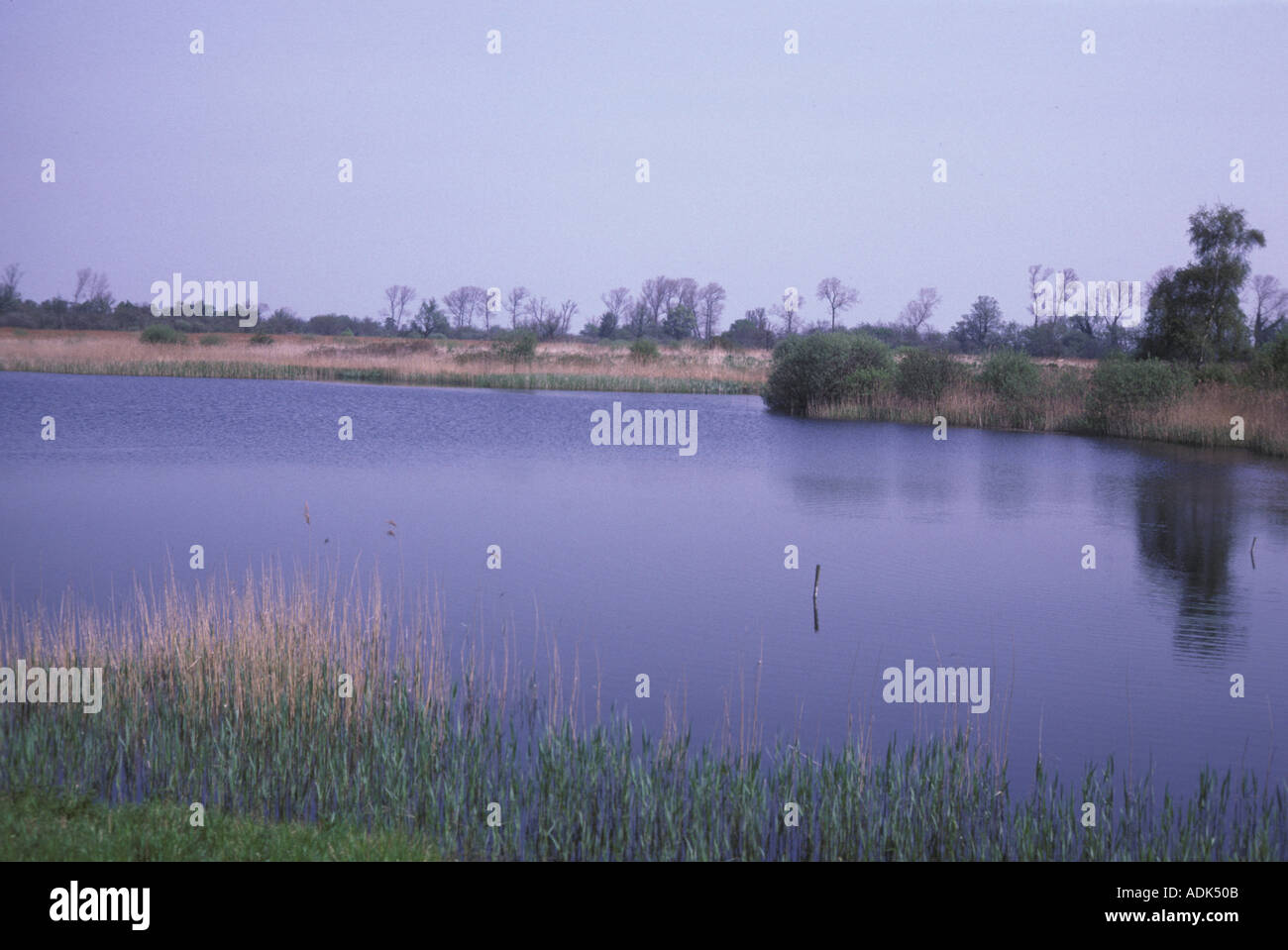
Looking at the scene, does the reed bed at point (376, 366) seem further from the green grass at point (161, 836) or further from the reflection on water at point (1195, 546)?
the green grass at point (161, 836)

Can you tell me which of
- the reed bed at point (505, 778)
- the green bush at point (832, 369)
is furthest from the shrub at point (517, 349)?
the reed bed at point (505, 778)

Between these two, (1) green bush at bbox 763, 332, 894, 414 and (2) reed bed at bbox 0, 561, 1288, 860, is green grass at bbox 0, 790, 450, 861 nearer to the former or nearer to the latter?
(2) reed bed at bbox 0, 561, 1288, 860

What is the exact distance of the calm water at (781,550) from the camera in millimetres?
9586

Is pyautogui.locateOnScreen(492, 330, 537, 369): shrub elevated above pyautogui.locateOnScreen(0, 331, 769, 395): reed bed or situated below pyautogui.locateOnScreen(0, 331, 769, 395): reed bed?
above

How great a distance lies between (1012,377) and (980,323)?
190 feet

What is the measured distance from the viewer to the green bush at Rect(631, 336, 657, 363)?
56844mm

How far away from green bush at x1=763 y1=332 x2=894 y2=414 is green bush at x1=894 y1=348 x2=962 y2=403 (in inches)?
34.4

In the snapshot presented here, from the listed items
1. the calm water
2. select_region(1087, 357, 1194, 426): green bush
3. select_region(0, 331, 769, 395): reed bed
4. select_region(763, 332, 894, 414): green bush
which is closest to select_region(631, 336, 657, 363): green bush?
select_region(0, 331, 769, 395): reed bed

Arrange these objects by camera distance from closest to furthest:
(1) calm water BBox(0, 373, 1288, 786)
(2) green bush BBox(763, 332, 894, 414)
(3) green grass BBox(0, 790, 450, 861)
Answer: (3) green grass BBox(0, 790, 450, 861) < (1) calm water BBox(0, 373, 1288, 786) < (2) green bush BBox(763, 332, 894, 414)

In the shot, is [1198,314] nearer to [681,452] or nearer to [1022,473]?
[1022,473]

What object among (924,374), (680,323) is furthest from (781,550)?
(680,323)

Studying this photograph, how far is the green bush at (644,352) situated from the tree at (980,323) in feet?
129

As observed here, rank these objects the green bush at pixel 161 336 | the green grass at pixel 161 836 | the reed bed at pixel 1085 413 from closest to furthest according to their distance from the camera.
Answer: the green grass at pixel 161 836 < the reed bed at pixel 1085 413 < the green bush at pixel 161 336

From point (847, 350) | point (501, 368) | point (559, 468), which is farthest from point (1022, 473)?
point (501, 368)
